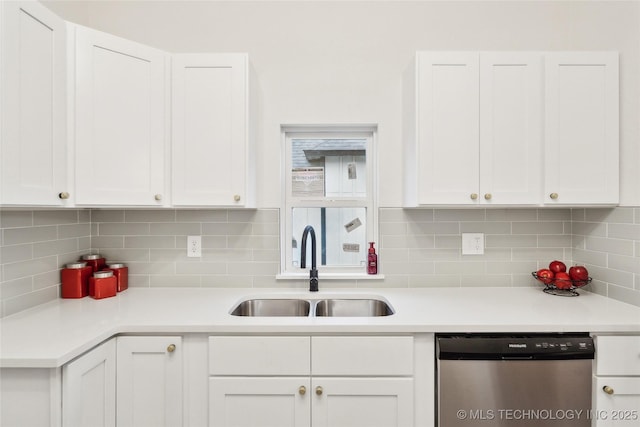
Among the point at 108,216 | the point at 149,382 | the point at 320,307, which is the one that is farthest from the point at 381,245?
the point at 108,216

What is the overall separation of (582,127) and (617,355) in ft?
3.64

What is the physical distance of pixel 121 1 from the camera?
2111mm

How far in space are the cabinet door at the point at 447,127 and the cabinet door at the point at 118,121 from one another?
1357 mm

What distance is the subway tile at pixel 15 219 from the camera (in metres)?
1.54

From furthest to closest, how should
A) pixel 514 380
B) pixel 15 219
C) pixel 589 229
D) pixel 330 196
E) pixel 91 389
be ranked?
1. pixel 330 196
2. pixel 589 229
3. pixel 15 219
4. pixel 514 380
5. pixel 91 389

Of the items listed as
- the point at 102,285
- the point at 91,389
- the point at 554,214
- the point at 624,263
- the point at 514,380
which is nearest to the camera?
the point at 91,389

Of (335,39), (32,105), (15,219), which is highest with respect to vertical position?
(335,39)

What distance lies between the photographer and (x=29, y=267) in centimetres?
167

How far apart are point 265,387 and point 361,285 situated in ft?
2.86

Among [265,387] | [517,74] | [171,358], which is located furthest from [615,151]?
[171,358]

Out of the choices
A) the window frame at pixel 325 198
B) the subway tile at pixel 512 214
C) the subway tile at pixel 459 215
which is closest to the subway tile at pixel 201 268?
the window frame at pixel 325 198

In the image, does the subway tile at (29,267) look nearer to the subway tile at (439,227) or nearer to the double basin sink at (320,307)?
the double basin sink at (320,307)

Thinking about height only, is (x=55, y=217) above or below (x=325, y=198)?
below

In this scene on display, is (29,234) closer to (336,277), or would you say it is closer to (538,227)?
(336,277)
